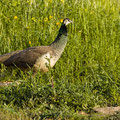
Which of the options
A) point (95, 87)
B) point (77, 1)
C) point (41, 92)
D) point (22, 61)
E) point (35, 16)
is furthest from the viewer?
point (77, 1)

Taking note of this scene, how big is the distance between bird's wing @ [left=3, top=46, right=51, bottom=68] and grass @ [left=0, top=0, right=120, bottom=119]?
209 mm

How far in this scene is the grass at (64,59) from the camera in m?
4.36

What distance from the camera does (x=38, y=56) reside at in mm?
5500

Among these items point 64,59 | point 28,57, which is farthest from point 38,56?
point 64,59

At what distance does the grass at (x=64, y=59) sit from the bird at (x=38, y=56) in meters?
0.19

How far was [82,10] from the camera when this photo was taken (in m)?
7.18

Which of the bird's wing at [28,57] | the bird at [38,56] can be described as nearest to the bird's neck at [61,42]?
the bird at [38,56]

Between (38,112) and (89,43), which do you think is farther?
(89,43)

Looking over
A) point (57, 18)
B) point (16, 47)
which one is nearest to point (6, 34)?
point (16, 47)

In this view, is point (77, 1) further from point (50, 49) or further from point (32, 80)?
point (32, 80)

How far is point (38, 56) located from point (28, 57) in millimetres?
210

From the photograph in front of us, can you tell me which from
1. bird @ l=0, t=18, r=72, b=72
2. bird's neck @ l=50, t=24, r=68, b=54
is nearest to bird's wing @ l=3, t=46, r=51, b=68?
bird @ l=0, t=18, r=72, b=72

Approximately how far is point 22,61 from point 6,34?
1324mm

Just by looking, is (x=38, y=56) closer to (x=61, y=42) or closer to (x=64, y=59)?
(x=61, y=42)
